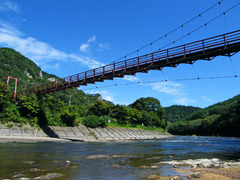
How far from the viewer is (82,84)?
30406 mm

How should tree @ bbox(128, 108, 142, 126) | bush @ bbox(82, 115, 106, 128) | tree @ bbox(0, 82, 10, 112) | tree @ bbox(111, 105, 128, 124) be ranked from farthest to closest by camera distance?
1. tree @ bbox(128, 108, 142, 126)
2. tree @ bbox(111, 105, 128, 124)
3. bush @ bbox(82, 115, 106, 128)
4. tree @ bbox(0, 82, 10, 112)

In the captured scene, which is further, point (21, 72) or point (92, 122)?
point (21, 72)

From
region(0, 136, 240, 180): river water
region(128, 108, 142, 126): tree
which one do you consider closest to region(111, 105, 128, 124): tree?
region(128, 108, 142, 126): tree

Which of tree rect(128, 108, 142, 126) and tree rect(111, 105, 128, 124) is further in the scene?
tree rect(128, 108, 142, 126)

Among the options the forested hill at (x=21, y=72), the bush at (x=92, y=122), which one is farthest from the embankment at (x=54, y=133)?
the forested hill at (x=21, y=72)

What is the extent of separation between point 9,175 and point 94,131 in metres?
35.4

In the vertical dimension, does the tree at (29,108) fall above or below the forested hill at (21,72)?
below

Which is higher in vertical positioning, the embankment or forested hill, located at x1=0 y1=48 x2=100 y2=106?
forested hill, located at x1=0 y1=48 x2=100 y2=106

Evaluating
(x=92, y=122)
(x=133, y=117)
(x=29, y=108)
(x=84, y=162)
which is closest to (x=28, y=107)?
(x=29, y=108)

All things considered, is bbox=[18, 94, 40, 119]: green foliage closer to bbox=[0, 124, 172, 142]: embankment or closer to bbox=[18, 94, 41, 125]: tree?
bbox=[18, 94, 41, 125]: tree

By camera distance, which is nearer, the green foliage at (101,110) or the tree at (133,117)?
the green foliage at (101,110)

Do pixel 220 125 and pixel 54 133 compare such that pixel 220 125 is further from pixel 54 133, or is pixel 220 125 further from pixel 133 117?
pixel 54 133

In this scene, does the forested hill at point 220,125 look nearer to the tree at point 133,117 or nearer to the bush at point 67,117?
the tree at point 133,117

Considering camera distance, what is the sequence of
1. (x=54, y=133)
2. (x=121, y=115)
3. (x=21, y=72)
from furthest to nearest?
(x=21, y=72) < (x=121, y=115) < (x=54, y=133)
